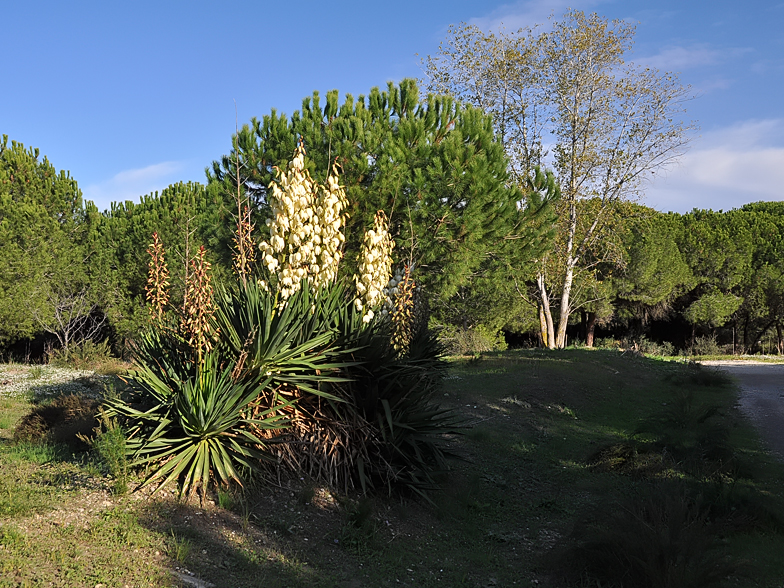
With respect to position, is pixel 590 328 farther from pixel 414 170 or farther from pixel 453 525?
pixel 453 525

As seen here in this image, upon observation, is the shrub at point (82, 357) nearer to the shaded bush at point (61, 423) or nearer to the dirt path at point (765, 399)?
the shaded bush at point (61, 423)

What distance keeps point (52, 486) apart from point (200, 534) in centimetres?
148

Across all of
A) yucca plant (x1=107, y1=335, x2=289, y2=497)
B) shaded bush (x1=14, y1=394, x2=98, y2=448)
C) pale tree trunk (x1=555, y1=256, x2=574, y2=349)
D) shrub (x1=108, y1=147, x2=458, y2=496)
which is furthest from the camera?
pale tree trunk (x1=555, y1=256, x2=574, y2=349)

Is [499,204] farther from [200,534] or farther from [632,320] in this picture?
[632,320]

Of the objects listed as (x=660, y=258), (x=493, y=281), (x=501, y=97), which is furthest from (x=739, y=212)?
(x=493, y=281)

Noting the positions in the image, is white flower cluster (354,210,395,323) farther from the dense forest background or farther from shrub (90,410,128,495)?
shrub (90,410,128,495)

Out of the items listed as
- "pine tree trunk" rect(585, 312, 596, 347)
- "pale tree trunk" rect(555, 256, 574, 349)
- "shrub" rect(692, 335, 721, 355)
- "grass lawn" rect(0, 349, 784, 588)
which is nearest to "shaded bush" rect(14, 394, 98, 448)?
"grass lawn" rect(0, 349, 784, 588)

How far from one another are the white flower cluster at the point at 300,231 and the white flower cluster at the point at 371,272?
41cm

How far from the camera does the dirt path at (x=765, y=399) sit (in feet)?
32.7

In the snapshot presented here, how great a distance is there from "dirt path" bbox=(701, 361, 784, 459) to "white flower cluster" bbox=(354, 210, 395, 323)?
5.98 meters

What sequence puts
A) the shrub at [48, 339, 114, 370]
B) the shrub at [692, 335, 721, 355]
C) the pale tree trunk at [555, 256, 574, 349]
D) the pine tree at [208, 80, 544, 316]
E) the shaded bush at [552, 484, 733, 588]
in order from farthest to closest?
the shrub at [692, 335, 721, 355], the pale tree trunk at [555, 256, 574, 349], the shrub at [48, 339, 114, 370], the pine tree at [208, 80, 544, 316], the shaded bush at [552, 484, 733, 588]

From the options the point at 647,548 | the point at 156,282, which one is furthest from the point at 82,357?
the point at 647,548

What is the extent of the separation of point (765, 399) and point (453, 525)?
35.0ft

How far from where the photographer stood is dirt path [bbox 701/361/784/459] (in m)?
9.97
